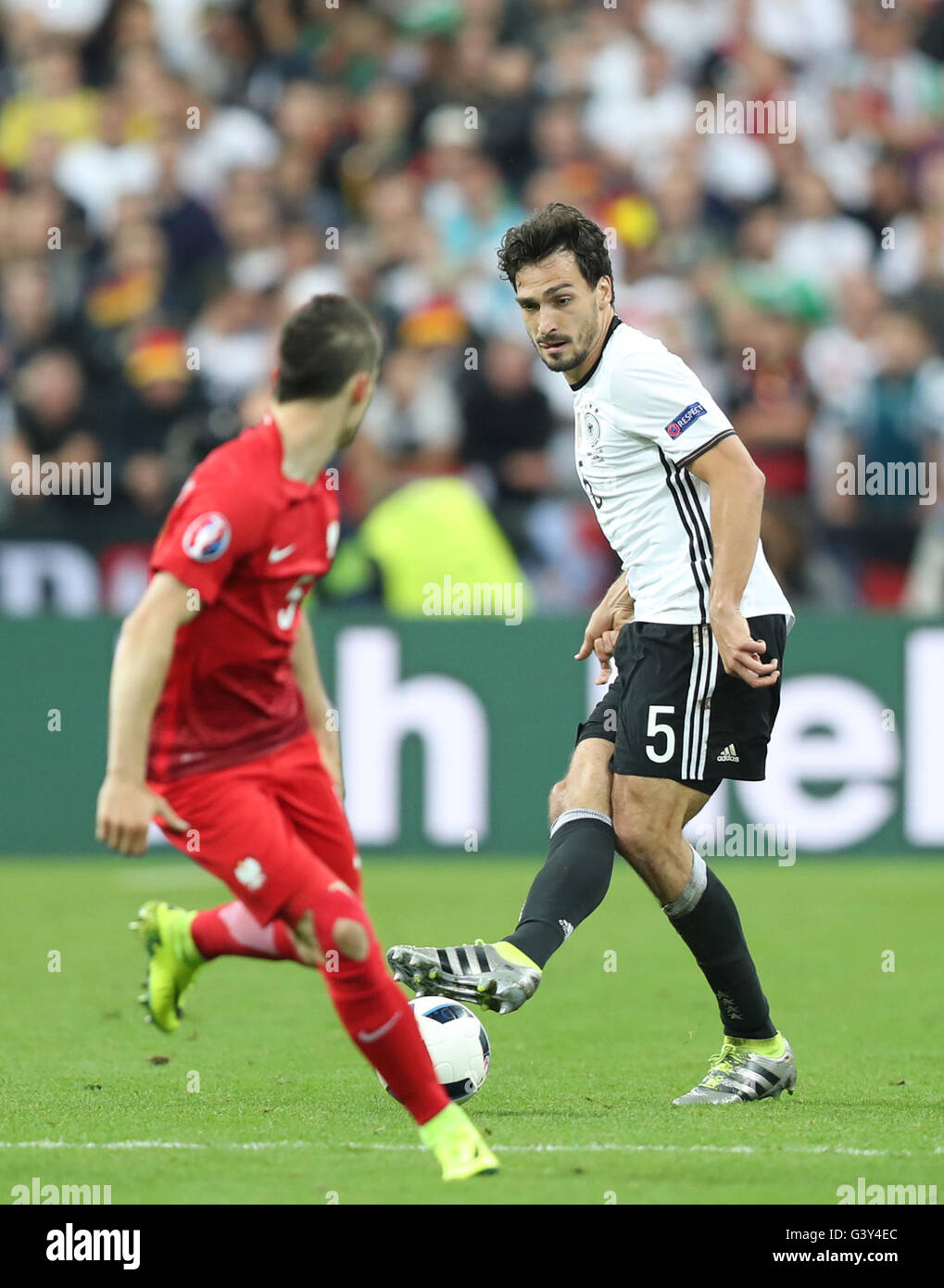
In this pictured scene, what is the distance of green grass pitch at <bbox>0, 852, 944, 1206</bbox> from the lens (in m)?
4.77

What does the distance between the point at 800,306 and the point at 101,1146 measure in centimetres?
965

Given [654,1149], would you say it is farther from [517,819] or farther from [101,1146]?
[517,819]

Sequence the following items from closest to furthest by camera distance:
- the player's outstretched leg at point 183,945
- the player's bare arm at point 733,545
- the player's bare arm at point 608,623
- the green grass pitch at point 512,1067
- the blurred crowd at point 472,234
→ the green grass pitch at point 512,1067 → the player's outstretched leg at point 183,945 → the player's bare arm at point 733,545 → the player's bare arm at point 608,623 → the blurred crowd at point 472,234

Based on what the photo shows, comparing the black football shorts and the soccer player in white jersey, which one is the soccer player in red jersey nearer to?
the soccer player in white jersey

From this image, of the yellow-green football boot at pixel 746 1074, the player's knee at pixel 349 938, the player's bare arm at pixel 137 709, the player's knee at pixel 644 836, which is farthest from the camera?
the yellow-green football boot at pixel 746 1074

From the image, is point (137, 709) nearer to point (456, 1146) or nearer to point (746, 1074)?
point (456, 1146)

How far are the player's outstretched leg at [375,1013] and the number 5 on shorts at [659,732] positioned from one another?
1265mm

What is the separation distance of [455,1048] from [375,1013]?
41.7 inches

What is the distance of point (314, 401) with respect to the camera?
15.3 feet

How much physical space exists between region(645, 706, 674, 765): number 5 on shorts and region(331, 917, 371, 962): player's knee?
138 cm

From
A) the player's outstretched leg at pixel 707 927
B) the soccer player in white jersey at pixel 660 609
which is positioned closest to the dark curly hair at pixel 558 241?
the soccer player in white jersey at pixel 660 609

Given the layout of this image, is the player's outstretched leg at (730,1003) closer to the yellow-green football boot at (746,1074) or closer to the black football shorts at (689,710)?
the yellow-green football boot at (746,1074)

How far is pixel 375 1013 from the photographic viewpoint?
15.0ft

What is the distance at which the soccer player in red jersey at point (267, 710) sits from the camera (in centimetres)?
443
